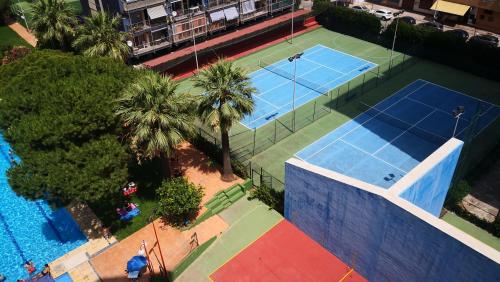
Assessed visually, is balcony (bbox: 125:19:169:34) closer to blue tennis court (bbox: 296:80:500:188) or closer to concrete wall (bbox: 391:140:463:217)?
blue tennis court (bbox: 296:80:500:188)

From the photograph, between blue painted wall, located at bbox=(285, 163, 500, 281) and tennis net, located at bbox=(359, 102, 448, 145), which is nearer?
blue painted wall, located at bbox=(285, 163, 500, 281)

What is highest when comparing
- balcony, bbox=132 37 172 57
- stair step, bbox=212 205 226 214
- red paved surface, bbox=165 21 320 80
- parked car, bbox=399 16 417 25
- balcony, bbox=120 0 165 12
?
balcony, bbox=120 0 165 12

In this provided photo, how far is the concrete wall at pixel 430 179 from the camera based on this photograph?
21.1 m

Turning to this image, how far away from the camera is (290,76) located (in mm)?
47500

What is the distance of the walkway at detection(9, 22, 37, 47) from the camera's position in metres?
58.7

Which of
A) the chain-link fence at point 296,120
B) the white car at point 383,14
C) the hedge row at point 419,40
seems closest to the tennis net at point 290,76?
the chain-link fence at point 296,120

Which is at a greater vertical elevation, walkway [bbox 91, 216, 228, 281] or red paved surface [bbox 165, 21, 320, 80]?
red paved surface [bbox 165, 21, 320, 80]

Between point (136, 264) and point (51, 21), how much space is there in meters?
29.2

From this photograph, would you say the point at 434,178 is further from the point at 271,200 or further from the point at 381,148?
the point at 381,148

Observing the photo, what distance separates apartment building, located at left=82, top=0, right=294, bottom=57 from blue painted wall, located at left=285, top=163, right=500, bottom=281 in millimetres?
26649

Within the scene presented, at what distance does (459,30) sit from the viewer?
54.8 metres

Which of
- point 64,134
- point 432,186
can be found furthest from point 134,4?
point 432,186

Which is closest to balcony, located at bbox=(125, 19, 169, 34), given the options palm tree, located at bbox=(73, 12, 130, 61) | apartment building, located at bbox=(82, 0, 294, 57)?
apartment building, located at bbox=(82, 0, 294, 57)

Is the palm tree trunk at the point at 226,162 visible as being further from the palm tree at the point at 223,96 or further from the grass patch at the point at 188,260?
the grass patch at the point at 188,260
